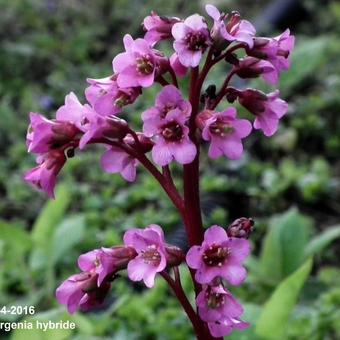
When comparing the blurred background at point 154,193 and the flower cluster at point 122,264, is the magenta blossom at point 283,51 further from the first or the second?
the blurred background at point 154,193

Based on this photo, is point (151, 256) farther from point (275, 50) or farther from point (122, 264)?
point (275, 50)

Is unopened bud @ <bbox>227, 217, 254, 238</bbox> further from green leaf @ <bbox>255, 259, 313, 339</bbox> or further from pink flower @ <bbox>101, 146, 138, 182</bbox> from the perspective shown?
green leaf @ <bbox>255, 259, 313, 339</bbox>

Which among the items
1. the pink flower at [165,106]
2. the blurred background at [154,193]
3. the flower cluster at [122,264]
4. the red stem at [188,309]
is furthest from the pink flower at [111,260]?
the blurred background at [154,193]

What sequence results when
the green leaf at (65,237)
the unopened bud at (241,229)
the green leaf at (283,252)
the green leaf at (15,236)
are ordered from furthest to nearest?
1. the green leaf at (65,237)
2. the green leaf at (283,252)
3. the green leaf at (15,236)
4. the unopened bud at (241,229)

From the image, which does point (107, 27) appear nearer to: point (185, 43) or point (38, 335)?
point (38, 335)

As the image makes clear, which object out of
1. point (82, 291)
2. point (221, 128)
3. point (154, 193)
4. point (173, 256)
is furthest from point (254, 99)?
point (154, 193)
